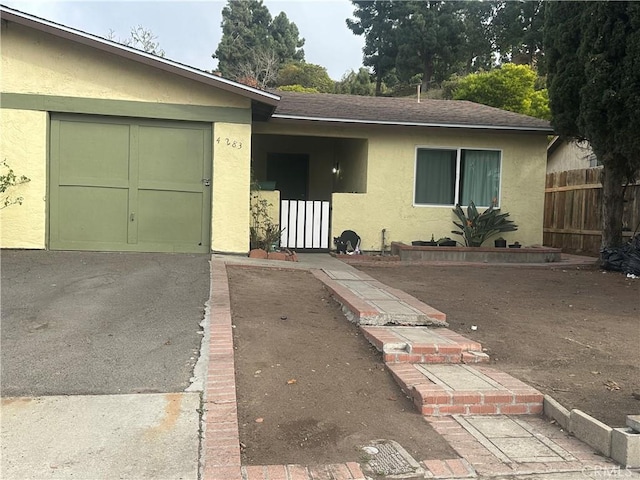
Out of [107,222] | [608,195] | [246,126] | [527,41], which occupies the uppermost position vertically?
[527,41]

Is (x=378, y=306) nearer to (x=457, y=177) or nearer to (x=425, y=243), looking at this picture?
(x=425, y=243)

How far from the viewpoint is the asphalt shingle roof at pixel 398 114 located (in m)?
11.2

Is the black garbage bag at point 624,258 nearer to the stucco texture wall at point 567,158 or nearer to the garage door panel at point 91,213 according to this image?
the stucco texture wall at point 567,158

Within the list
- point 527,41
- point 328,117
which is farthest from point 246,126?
point 527,41

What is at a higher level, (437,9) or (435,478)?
(437,9)

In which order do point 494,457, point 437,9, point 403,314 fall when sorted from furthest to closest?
point 437,9, point 403,314, point 494,457

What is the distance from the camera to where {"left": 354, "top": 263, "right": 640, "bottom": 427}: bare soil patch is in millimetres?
4148

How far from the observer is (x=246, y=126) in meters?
9.38

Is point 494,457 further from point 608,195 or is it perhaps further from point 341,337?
point 608,195

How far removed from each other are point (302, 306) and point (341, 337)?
114cm

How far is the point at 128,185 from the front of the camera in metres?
9.16

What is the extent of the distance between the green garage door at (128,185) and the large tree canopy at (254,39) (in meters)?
36.0

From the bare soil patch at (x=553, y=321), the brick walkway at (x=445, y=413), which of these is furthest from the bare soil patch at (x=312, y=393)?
the bare soil patch at (x=553, y=321)

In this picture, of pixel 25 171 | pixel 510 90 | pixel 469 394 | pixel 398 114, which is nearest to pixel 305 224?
pixel 398 114
